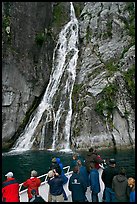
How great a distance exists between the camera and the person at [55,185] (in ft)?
23.3

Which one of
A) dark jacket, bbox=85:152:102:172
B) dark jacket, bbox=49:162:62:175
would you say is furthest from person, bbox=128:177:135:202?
dark jacket, bbox=49:162:62:175

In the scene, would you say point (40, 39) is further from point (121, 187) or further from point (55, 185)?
point (121, 187)

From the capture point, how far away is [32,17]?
38750mm

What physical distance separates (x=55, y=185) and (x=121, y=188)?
1940 mm

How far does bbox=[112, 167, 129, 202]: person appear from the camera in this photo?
649 centimetres

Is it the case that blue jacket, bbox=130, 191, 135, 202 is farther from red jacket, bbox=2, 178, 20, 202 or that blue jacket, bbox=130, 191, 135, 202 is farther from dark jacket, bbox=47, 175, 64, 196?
red jacket, bbox=2, 178, 20, 202

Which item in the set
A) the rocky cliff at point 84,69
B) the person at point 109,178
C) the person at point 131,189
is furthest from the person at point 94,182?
the rocky cliff at point 84,69

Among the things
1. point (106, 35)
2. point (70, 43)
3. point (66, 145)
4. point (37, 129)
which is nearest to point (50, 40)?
point (70, 43)

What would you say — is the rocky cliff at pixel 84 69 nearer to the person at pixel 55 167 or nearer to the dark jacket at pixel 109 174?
the person at pixel 55 167

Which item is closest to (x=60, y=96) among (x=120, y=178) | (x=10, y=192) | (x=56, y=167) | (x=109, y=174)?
(x=56, y=167)

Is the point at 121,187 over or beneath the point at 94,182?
over

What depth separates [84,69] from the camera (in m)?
34.9

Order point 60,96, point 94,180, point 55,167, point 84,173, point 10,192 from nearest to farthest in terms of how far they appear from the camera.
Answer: point 10,192 → point 94,180 → point 84,173 → point 55,167 → point 60,96

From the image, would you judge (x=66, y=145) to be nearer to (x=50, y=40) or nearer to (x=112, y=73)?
(x=112, y=73)
